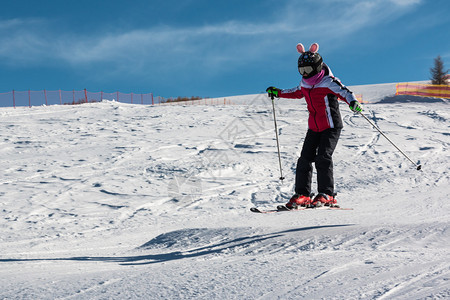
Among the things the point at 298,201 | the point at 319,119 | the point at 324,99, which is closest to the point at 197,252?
the point at 298,201

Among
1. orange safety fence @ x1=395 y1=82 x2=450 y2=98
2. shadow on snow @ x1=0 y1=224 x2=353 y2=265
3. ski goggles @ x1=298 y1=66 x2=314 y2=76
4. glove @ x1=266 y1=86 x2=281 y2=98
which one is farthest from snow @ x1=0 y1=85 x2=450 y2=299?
orange safety fence @ x1=395 y1=82 x2=450 y2=98

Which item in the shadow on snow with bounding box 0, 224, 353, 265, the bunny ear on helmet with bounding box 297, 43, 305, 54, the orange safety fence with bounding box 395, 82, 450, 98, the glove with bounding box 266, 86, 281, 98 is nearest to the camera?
the shadow on snow with bounding box 0, 224, 353, 265

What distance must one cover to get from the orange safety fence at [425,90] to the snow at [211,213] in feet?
52.3

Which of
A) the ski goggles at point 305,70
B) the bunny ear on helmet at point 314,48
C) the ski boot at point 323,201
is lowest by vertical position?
the ski boot at point 323,201

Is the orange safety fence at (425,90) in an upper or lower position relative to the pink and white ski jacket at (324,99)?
upper

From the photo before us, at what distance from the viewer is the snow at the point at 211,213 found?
2170mm

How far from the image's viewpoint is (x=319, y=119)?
4.49m

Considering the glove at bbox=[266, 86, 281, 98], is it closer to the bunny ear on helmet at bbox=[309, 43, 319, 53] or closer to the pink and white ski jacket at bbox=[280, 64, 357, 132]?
the pink and white ski jacket at bbox=[280, 64, 357, 132]

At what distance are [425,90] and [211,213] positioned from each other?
28.0 meters

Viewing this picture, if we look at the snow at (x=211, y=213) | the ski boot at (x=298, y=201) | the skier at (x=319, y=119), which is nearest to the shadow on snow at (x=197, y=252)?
the snow at (x=211, y=213)

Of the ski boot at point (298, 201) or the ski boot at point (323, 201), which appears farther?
the ski boot at point (323, 201)

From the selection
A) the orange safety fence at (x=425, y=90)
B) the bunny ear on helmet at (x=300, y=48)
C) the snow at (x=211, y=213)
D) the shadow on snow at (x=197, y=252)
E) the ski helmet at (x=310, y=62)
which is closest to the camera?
the snow at (x=211, y=213)

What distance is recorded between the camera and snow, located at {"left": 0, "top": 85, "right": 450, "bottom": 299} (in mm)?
2170

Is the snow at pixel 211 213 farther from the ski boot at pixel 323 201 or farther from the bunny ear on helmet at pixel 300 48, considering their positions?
the bunny ear on helmet at pixel 300 48
